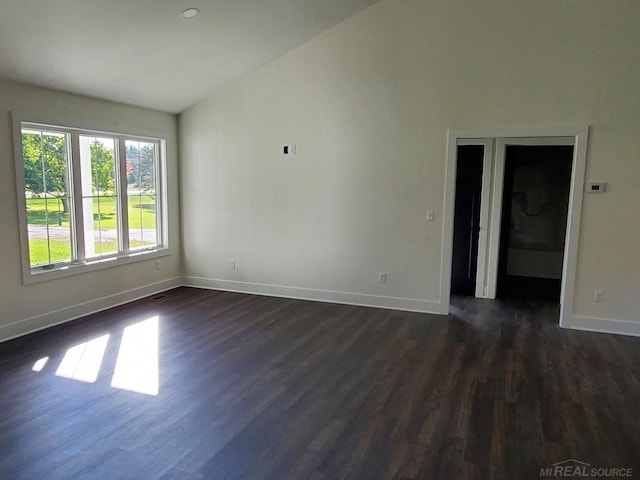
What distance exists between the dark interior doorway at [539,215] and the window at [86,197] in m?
5.42

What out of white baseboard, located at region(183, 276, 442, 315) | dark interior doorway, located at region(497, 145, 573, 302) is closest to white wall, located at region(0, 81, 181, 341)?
white baseboard, located at region(183, 276, 442, 315)

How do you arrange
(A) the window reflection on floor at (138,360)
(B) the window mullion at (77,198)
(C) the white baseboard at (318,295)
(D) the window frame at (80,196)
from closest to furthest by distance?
1. (A) the window reflection on floor at (138,360)
2. (D) the window frame at (80,196)
3. (B) the window mullion at (77,198)
4. (C) the white baseboard at (318,295)

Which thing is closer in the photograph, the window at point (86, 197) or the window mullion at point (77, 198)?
the window at point (86, 197)

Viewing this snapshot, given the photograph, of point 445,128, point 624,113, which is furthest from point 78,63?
point 624,113

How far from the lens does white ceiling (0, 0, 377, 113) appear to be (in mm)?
3422

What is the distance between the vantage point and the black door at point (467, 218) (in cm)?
591

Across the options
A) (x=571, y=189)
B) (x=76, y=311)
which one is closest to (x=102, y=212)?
(x=76, y=311)

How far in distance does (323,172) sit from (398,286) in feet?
5.53

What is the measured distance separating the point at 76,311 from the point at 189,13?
3.33 meters

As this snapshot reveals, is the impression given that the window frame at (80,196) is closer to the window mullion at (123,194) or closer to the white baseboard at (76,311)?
the window mullion at (123,194)

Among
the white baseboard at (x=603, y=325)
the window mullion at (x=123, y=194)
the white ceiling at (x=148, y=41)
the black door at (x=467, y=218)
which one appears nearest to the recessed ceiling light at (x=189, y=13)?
the white ceiling at (x=148, y=41)

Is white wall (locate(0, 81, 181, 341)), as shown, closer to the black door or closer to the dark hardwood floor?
the dark hardwood floor

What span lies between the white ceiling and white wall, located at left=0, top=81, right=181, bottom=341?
164 mm

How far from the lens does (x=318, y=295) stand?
5.71m
